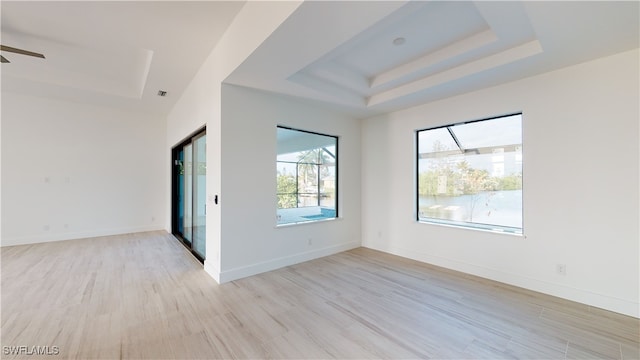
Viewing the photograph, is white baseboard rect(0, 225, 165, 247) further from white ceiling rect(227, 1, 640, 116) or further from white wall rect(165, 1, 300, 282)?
white ceiling rect(227, 1, 640, 116)

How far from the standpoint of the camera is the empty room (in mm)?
2098

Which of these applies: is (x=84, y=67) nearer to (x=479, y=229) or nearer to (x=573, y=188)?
(x=479, y=229)

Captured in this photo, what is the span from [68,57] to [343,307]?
5125mm

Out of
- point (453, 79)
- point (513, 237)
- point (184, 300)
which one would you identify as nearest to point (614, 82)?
point (453, 79)

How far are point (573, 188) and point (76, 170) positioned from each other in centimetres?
857

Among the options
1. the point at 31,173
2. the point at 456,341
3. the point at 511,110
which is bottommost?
the point at 456,341

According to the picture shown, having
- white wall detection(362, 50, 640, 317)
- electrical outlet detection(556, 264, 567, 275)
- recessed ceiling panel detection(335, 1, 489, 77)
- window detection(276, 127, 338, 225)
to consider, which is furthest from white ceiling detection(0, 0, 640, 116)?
electrical outlet detection(556, 264, 567, 275)

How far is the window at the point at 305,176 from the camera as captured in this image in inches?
156

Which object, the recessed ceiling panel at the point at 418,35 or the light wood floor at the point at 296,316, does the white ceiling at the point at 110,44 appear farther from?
the light wood floor at the point at 296,316

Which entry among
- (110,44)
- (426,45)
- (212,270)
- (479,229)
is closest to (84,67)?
(110,44)

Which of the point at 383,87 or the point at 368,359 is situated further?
the point at 383,87

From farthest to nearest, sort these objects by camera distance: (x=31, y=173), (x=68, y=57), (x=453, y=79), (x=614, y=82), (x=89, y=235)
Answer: (x=89, y=235)
(x=31, y=173)
(x=68, y=57)
(x=453, y=79)
(x=614, y=82)

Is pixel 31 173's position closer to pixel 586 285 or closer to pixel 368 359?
pixel 368 359

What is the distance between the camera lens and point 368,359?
183 centimetres
